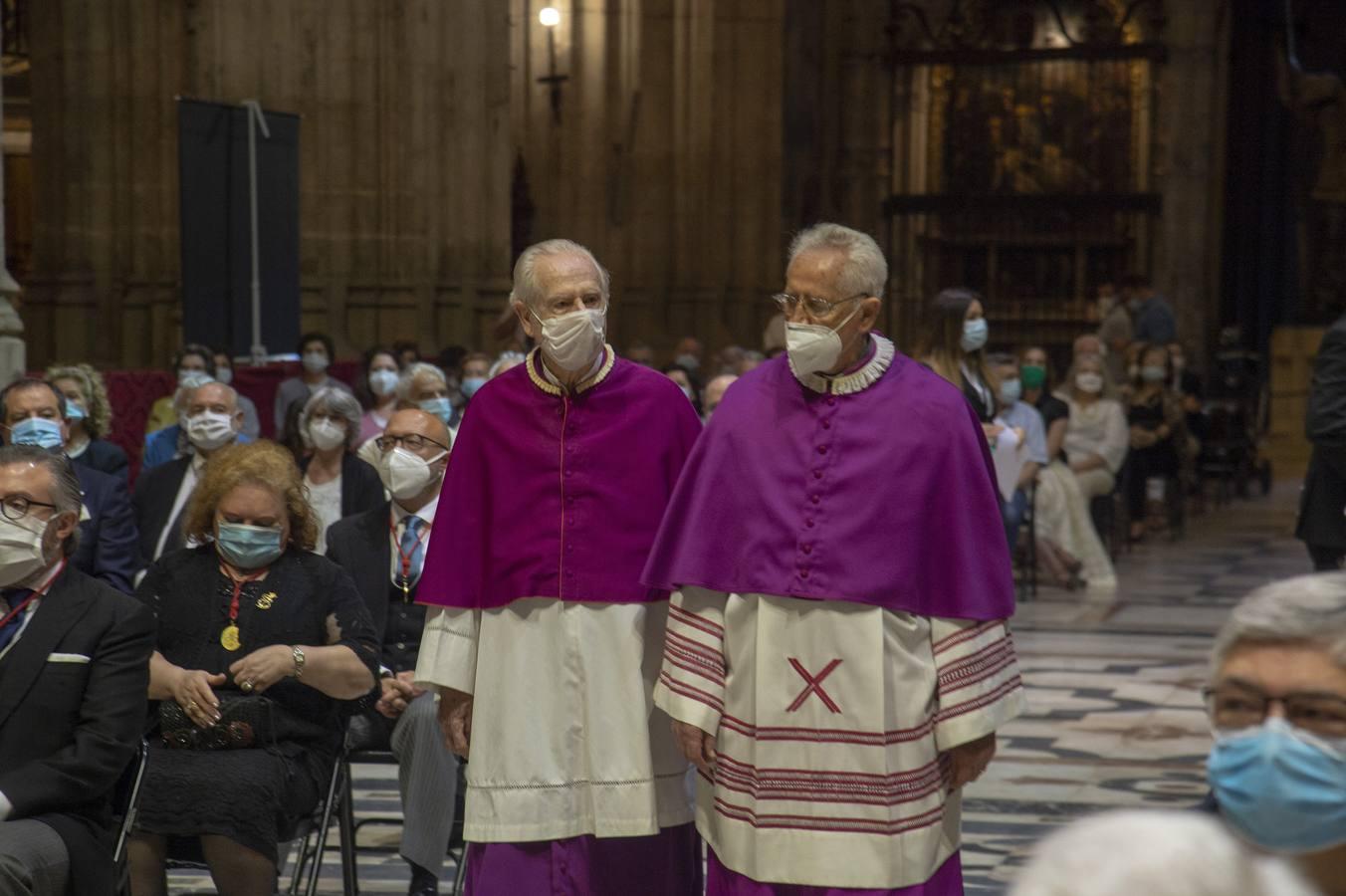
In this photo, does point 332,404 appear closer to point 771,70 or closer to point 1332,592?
point 1332,592

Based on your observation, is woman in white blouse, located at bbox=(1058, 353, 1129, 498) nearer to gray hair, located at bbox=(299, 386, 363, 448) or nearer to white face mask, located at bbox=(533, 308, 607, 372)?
gray hair, located at bbox=(299, 386, 363, 448)

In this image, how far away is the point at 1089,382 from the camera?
1537 cm

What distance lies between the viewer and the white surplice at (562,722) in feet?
16.3

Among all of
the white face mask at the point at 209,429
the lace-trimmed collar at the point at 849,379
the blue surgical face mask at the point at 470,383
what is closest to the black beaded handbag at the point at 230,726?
the lace-trimmed collar at the point at 849,379

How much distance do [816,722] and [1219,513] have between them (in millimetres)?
16325

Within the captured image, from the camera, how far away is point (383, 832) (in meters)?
7.44

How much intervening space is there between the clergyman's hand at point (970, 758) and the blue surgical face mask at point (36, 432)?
4.25 meters

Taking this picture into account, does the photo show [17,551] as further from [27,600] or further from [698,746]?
[698,746]

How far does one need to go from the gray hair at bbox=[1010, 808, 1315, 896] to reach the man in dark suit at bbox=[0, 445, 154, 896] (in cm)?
332

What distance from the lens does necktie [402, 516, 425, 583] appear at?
258 inches

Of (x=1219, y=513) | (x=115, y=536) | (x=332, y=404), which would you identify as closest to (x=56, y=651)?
(x=115, y=536)

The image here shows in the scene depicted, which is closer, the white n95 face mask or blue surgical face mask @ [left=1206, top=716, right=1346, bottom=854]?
blue surgical face mask @ [left=1206, top=716, right=1346, bottom=854]

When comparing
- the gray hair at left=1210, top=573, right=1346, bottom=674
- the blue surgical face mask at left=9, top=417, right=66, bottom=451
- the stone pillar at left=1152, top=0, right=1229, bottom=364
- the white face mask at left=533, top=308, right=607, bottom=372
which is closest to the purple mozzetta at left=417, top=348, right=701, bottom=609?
the white face mask at left=533, top=308, right=607, bottom=372

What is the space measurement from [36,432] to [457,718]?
10.8 ft
